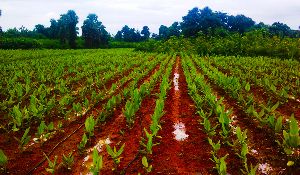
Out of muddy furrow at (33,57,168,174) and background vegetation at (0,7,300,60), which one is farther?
background vegetation at (0,7,300,60)

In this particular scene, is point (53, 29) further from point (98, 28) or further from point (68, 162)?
point (68, 162)

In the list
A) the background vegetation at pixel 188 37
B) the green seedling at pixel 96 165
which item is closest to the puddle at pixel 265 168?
the green seedling at pixel 96 165

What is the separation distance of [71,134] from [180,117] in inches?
80.4

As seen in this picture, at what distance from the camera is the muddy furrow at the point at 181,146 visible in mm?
3482

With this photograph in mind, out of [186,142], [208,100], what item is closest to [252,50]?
[208,100]

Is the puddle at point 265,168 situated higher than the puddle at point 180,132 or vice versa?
the puddle at point 265,168

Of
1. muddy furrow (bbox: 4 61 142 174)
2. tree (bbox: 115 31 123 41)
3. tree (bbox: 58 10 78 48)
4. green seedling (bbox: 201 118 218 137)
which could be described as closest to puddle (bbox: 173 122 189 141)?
green seedling (bbox: 201 118 218 137)

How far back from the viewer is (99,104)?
655 centimetres

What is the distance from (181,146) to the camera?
13.7 feet

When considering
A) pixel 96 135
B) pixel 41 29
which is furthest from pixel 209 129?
pixel 41 29

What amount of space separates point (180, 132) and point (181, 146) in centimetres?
63

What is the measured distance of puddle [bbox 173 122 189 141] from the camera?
452cm

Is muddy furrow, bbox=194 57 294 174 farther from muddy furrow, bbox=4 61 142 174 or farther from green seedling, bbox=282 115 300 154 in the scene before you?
muddy furrow, bbox=4 61 142 174

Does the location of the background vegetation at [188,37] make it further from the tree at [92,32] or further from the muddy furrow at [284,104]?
the muddy furrow at [284,104]
